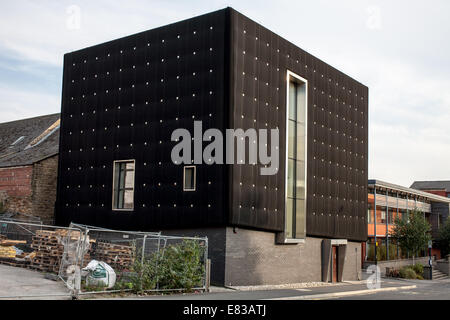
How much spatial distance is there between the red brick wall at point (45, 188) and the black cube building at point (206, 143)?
1529mm

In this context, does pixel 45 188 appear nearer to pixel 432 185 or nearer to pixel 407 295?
pixel 407 295

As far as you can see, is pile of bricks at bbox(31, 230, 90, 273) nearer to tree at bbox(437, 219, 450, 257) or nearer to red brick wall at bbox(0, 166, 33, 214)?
red brick wall at bbox(0, 166, 33, 214)

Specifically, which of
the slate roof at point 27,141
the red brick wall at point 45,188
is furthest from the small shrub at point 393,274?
the slate roof at point 27,141

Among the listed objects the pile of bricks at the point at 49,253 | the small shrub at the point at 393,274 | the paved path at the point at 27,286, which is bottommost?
the small shrub at the point at 393,274

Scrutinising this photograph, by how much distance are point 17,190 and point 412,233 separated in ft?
124

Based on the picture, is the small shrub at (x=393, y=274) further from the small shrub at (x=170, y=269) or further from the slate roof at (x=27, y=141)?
the small shrub at (x=170, y=269)

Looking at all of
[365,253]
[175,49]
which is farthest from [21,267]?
[365,253]

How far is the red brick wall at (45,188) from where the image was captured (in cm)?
3397

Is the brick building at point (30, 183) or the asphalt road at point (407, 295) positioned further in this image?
the brick building at point (30, 183)

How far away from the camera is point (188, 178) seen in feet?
Result: 93.0

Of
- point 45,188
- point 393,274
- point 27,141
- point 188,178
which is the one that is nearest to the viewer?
point 188,178

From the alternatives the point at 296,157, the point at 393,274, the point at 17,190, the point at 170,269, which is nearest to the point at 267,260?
the point at 296,157
